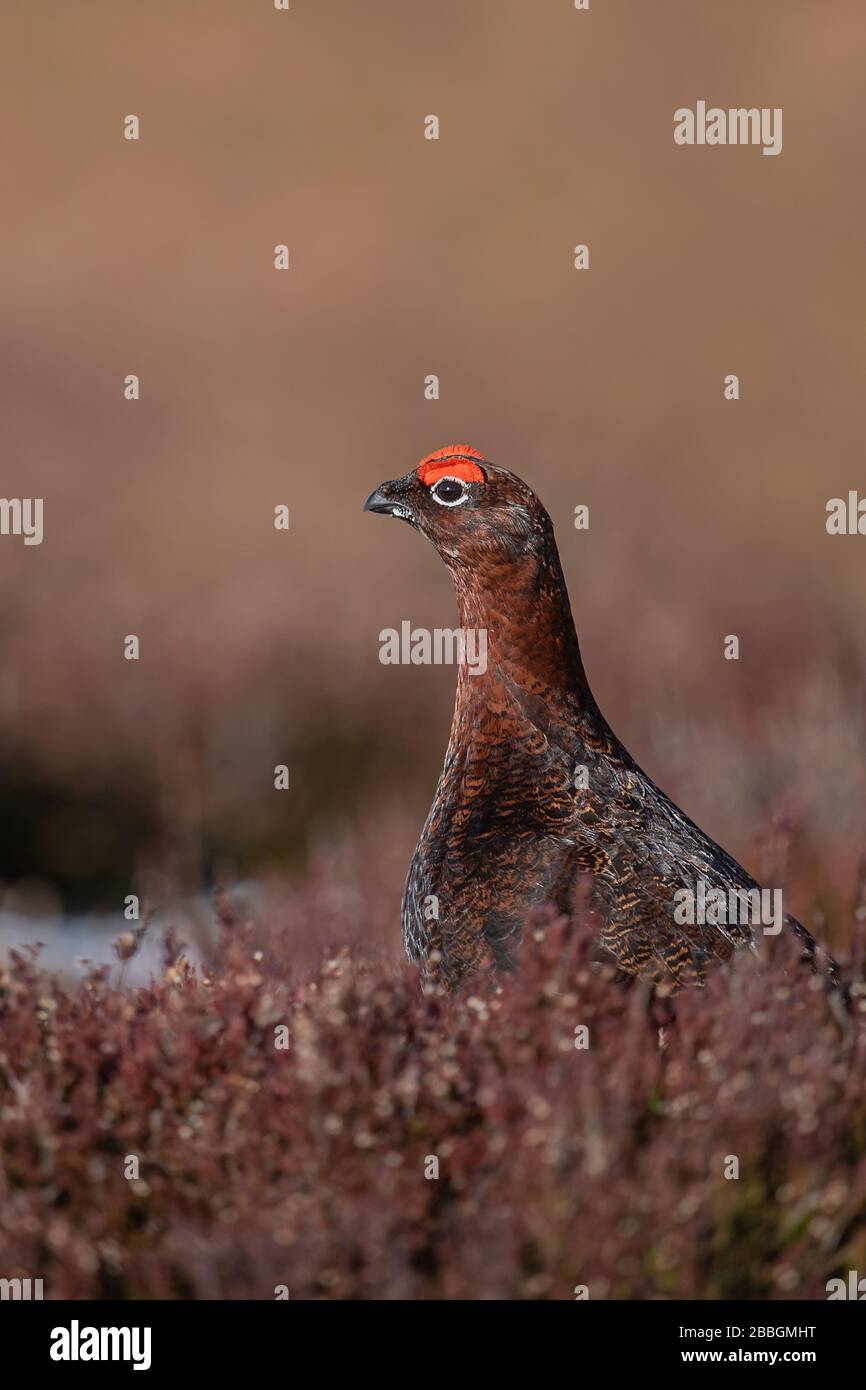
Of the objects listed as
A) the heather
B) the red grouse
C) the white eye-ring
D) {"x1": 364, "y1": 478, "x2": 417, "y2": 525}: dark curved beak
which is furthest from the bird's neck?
the heather

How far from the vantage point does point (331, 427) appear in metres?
23.4

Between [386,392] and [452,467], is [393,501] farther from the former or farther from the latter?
[386,392]

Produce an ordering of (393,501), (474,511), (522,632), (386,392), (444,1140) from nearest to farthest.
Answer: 1. (444,1140)
2. (522,632)
3. (474,511)
4. (393,501)
5. (386,392)

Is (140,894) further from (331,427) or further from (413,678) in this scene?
(331,427)

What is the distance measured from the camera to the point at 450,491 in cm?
517

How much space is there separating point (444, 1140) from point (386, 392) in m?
22.1

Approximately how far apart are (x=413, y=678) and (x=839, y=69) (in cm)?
Answer: 2328

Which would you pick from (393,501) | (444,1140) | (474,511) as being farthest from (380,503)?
(444,1140)

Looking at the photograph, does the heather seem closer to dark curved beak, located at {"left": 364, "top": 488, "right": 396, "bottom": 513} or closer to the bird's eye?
the bird's eye

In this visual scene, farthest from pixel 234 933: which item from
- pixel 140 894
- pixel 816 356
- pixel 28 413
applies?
pixel 816 356

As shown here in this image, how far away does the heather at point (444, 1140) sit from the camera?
322 cm

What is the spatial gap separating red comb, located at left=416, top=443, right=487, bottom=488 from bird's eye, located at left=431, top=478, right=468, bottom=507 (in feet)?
0.05

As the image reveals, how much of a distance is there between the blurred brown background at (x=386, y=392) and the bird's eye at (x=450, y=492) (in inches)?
65.5
